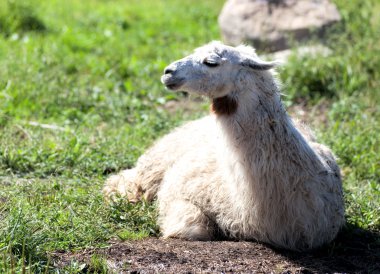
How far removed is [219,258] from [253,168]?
2.35 feet

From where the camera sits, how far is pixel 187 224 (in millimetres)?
6277

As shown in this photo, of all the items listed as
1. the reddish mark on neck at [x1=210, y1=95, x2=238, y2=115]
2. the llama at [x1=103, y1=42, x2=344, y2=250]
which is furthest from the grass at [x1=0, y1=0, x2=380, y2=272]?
the reddish mark on neck at [x1=210, y1=95, x2=238, y2=115]

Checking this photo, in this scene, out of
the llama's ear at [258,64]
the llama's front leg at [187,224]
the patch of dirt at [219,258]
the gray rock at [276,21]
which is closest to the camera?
the patch of dirt at [219,258]

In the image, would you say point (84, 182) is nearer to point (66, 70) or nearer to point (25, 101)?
point (25, 101)

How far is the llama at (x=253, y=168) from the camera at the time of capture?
5.78 metres

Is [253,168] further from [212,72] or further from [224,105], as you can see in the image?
[212,72]

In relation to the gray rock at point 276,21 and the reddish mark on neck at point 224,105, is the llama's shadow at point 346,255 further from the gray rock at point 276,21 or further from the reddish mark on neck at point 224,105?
the gray rock at point 276,21

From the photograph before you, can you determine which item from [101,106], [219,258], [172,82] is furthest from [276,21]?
[219,258]

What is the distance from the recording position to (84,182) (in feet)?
24.3

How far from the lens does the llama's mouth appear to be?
5.75 meters

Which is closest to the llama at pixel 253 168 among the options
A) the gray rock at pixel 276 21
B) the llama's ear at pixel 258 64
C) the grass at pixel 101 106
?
the llama's ear at pixel 258 64

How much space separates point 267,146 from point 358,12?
661 cm

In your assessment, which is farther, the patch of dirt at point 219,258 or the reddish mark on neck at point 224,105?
the reddish mark on neck at point 224,105

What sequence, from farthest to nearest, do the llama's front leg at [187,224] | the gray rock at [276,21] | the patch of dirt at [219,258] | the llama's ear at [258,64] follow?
the gray rock at [276,21] → the llama's front leg at [187,224] → the llama's ear at [258,64] → the patch of dirt at [219,258]
